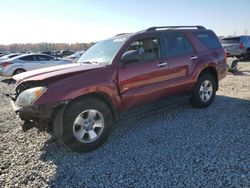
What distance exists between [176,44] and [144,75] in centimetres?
130

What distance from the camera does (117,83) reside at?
4129 mm

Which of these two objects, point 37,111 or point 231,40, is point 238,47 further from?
point 37,111

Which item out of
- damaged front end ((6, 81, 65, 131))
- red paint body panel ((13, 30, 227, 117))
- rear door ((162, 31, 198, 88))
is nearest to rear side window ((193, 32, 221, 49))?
red paint body panel ((13, 30, 227, 117))

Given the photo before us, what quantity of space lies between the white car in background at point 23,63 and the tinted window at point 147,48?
9.12m

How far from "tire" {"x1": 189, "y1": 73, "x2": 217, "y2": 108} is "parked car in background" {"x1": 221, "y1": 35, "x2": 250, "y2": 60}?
12.0 meters

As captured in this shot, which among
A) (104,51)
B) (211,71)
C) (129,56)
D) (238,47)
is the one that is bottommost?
(211,71)

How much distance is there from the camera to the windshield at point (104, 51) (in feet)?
14.5

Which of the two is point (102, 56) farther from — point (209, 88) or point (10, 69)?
point (10, 69)

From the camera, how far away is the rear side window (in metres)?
5.82


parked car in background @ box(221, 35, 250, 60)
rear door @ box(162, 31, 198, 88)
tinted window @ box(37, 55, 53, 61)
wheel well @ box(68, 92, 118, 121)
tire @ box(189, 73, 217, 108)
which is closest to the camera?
wheel well @ box(68, 92, 118, 121)

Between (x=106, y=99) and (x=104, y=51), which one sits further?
(x=104, y=51)

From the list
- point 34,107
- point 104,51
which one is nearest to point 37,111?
point 34,107

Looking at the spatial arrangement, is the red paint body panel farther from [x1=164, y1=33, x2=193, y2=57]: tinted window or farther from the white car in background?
the white car in background

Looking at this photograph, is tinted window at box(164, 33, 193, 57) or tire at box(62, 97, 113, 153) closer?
tire at box(62, 97, 113, 153)
